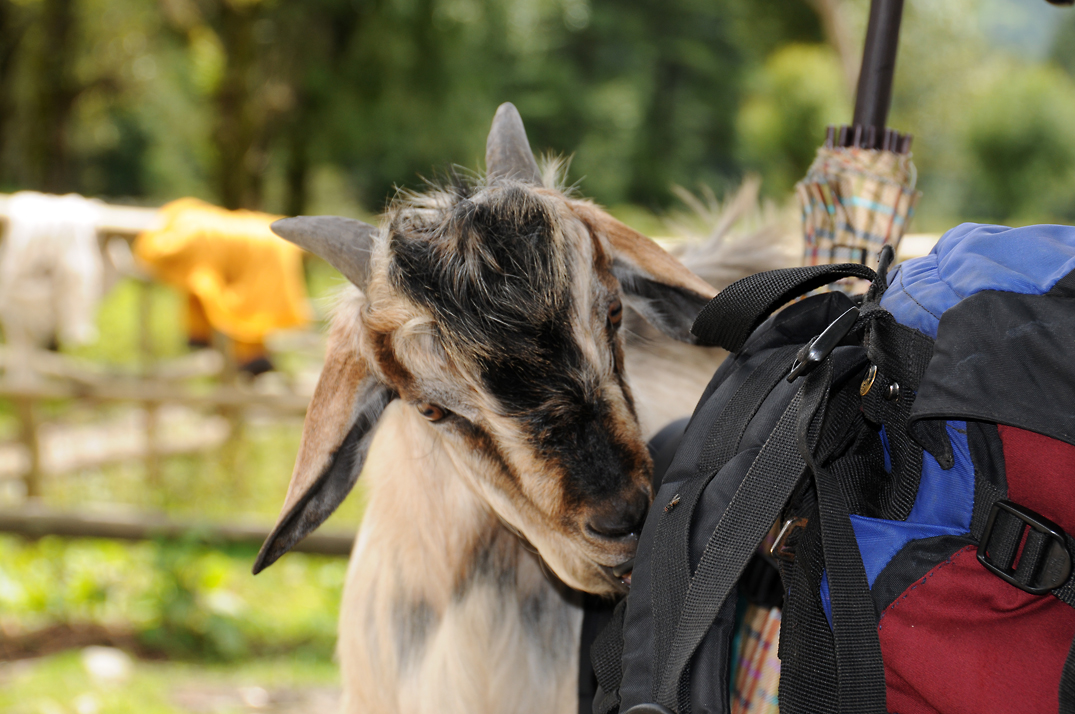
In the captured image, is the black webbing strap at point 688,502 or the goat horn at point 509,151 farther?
the goat horn at point 509,151

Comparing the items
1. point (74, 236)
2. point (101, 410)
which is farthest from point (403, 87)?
point (74, 236)

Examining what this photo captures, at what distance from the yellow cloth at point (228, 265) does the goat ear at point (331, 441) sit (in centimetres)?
302

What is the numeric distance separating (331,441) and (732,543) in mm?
802

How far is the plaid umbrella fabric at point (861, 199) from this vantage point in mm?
1688

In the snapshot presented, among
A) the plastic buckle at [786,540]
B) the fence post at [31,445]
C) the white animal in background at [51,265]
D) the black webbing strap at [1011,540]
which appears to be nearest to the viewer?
the black webbing strap at [1011,540]

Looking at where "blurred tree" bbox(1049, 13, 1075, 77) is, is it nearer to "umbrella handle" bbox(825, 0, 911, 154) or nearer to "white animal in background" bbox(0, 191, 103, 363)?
"umbrella handle" bbox(825, 0, 911, 154)

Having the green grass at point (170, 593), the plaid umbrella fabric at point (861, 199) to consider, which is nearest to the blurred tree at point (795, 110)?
the green grass at point (170, 593)

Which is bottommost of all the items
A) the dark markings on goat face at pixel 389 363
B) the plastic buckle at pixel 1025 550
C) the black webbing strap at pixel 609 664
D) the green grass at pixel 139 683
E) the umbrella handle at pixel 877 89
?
the green grass at pixel 139 683

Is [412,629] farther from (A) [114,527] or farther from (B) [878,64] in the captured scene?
(A) [114,527]

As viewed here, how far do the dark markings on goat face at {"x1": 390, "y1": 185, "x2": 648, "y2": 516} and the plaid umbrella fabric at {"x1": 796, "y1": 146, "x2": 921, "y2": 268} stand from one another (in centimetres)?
68

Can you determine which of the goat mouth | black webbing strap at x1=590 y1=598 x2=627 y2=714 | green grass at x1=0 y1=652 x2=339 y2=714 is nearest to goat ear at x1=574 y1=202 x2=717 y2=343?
the goat mouth

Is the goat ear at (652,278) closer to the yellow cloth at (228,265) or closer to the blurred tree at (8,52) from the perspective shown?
the yellow cloth at (228,265)

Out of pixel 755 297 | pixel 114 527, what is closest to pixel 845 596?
pixel 755 297

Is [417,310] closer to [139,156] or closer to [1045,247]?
[1045,247]
